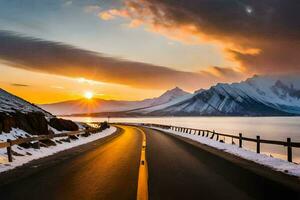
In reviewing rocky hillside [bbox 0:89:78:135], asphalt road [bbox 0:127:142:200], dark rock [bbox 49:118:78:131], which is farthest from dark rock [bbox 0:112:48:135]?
asphalt road [bbox 0:127:142:200]

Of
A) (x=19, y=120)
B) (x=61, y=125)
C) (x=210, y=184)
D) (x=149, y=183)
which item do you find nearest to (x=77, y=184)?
(x=149, y=183)

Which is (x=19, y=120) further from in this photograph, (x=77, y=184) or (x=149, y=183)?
(x=149, y=183)

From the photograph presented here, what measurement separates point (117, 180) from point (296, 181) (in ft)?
16.8

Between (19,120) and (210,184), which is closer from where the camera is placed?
(210,184)

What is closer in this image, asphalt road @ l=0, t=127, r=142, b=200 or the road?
asphalt road @ l=0, t=127, r=142, b=200

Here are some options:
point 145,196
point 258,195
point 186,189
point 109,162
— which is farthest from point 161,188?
point 109,162

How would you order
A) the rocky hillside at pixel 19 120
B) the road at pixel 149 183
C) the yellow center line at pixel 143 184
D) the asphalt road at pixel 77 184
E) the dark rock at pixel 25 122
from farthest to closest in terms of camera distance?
1. the rocky hillside at pixel 19 120
2. the dark rock at pixel 25 122
3. the road at pixel 149 183
4. the asphalt road at pixel 77 184
5. the yellow center line at pixel 143 184

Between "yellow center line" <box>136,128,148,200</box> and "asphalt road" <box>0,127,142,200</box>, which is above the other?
"yellow center line" <box>136,128,148,200</box>

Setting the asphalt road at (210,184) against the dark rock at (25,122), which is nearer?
the asphalt road at (210,184)

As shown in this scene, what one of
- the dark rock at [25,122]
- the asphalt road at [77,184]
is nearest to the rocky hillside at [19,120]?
the dark rock at [25,122]

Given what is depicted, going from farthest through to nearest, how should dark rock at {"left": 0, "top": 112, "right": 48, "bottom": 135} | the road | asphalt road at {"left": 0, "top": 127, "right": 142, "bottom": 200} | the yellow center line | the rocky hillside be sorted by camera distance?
the rocky hillside → dark rock at {"left": 0, "top": 112, "right": 48, "bottom": 135} → the road → asphalt road at {"left": 0, "top": 127, "right": 142, "bottom": 200} → the yellow center line

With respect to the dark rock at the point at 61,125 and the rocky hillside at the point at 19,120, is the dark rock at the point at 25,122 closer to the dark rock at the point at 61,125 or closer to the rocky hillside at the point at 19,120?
the rocky hillside at the point at 19,120

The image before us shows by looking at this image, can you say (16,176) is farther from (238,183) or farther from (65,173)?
(238,183)

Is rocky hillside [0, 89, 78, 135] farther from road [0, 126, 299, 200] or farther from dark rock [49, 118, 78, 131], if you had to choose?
road [0, 126, 299, 200]
